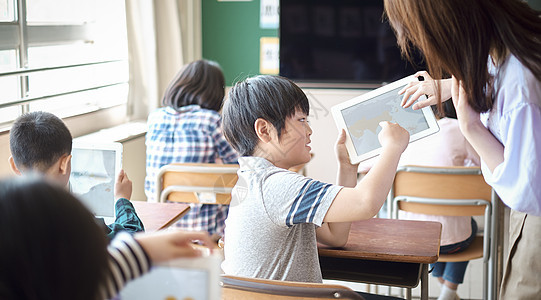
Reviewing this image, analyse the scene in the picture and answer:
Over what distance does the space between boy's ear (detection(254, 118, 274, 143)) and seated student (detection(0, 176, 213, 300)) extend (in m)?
0.94

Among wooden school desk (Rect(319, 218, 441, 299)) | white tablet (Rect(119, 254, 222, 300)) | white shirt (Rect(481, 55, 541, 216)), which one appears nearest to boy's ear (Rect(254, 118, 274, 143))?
wooden school desk (Rect(319, 218, 441, 299))

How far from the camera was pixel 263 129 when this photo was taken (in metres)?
1.60

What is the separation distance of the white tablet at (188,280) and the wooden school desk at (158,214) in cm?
118

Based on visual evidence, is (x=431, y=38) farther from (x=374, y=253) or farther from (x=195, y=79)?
(x=195, y=79)

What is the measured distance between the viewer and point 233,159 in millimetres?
3045

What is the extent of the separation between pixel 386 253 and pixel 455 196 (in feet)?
3.39

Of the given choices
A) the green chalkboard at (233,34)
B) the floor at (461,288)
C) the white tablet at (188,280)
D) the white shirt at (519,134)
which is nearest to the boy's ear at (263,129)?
the white shirt at (519,134)

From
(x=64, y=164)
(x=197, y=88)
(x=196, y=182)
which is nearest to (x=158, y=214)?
(x=64, y=164)

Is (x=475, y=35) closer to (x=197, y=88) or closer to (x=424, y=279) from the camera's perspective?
(x=424, y=279)

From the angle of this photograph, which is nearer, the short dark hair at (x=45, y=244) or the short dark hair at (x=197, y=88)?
the short dark hair at (x=45, y=244)

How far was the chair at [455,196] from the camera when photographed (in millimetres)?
2525

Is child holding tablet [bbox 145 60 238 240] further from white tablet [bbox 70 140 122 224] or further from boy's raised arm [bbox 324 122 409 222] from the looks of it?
boy's raised arm [bbox 324 122 409 222]

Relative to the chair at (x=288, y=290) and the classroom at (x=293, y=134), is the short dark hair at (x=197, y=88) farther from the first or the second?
the chair at (x=288, y=290)

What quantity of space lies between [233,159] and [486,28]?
1883 millimetres
